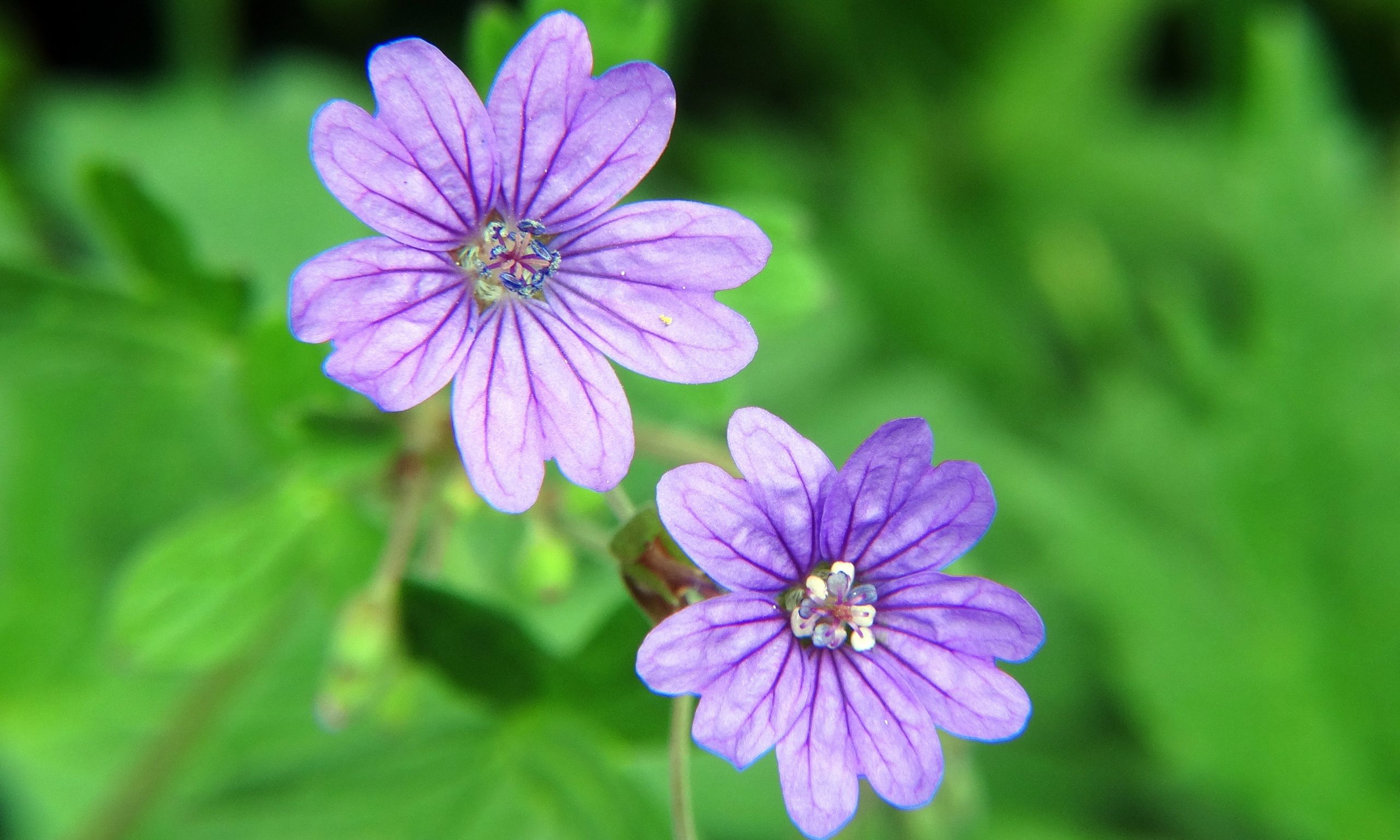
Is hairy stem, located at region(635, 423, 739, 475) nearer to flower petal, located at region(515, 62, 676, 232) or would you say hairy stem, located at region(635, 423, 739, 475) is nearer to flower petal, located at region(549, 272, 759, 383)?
flower petal, located at region(549, 272, 759, 383)

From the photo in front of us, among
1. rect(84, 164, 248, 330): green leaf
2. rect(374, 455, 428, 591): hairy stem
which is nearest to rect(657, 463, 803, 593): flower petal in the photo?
rect(374, 455, 428, 591): hairy stem

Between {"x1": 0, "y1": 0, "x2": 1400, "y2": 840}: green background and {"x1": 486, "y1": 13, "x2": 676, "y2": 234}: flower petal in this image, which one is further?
{"x1": 0, "y1": 0, "x2": 1400, "y2": 840}: green background

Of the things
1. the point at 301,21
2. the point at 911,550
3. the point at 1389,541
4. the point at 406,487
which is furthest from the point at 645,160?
the point at 301,21

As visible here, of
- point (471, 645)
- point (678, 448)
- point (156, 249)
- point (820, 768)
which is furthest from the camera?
point (156, 249)

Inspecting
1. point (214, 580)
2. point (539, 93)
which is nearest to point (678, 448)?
point (539, 93)

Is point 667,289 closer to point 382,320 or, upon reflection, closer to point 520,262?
point 520,262
